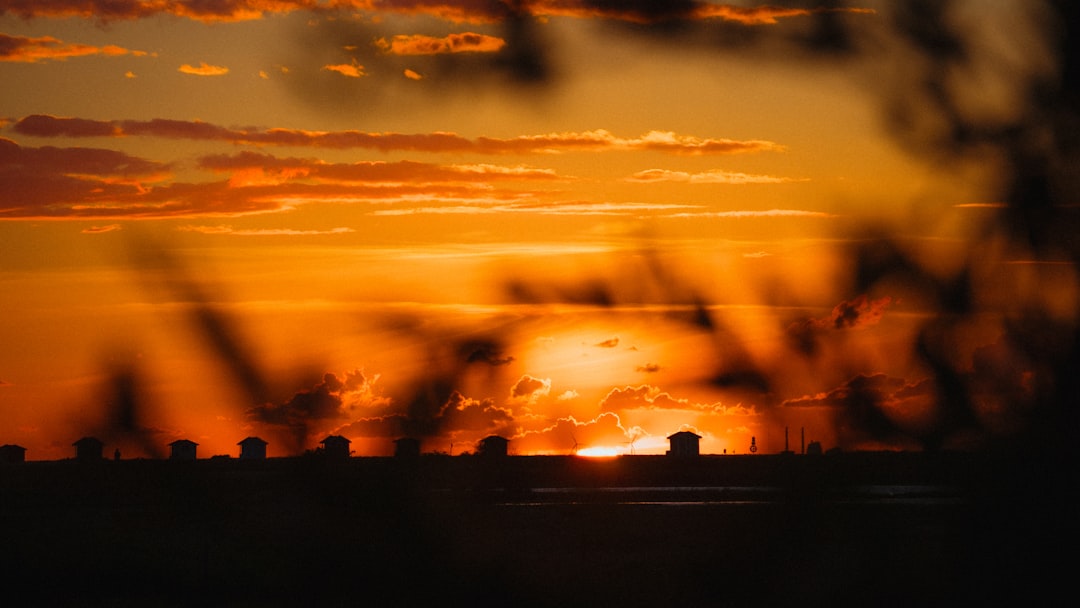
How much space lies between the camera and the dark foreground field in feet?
58.4

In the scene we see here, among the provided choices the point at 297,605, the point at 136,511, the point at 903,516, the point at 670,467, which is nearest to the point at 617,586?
the point at 297,605

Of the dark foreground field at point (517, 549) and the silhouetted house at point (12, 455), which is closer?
the dark foreground field at point (517, 549)

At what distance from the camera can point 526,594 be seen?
70.7 feet

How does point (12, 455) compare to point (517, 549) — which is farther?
point (12, 455)

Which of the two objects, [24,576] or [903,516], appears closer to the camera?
[24,576]

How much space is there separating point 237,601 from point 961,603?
11233 millimetres

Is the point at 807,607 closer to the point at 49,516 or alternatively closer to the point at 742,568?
the point at 742,568

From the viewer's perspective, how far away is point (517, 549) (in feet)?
93.7

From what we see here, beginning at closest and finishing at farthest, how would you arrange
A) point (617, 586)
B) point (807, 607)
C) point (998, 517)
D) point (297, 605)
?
point (998, 517)
point (807, 607)
point (297, 605)
point (617, 586)

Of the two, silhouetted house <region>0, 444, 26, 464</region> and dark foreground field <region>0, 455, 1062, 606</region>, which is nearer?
dark foreground field <region>0, 455, 1062, 606</region>

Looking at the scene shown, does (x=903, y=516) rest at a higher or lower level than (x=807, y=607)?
higher

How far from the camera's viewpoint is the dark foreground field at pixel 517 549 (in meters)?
17.8

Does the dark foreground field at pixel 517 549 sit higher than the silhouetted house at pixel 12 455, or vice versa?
the silhouetted house at pixel 12 455

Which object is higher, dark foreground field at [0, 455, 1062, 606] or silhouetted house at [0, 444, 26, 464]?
silhouetted house at [0, 444, 26, 464]
